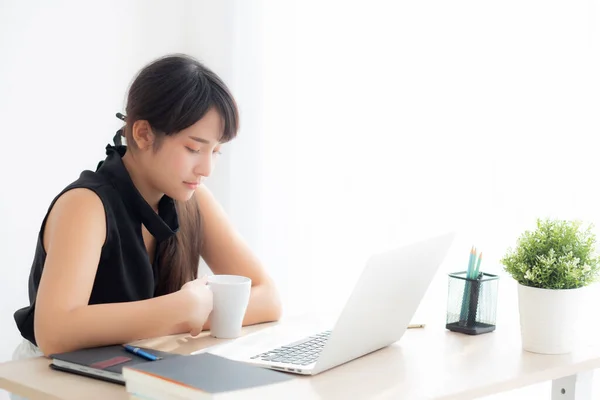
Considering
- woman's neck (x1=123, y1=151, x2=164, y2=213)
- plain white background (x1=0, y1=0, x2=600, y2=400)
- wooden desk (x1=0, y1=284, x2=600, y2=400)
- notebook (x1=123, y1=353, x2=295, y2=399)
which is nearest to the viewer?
notebook (x1=123, y1=353, x2=295, y2=399)

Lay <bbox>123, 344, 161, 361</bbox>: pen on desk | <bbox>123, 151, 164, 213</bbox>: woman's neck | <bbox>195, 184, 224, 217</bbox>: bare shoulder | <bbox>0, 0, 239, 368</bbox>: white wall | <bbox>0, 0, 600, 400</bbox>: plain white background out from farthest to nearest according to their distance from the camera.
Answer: <bbox>0, 0, 239, 368</bbox>: white wall
<bbox>0, 0, 600, 400</bbox>: plain white background
<bbox>195, 184, 224, 217</bbox>: bare shoulder
<bbox>123, 151, 164, 213</bbox>: woman's neck
<bbox>123, 344, 161, 361</bbox>: pen on desk

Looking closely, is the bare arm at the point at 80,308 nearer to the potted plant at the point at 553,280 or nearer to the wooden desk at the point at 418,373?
the wooden desk at the point at 418,373

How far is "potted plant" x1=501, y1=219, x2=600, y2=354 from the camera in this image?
1260 mm

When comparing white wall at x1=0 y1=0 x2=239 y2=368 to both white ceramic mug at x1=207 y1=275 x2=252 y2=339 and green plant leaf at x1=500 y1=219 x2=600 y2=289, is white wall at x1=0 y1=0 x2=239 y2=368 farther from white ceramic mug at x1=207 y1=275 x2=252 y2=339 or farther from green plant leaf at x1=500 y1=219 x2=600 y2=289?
green plant leaf at x1=500 y1=219 x2=600 y2=289

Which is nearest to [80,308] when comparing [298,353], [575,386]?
[298,353]

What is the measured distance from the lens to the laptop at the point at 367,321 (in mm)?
1125

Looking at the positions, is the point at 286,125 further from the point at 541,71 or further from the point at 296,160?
the point at 541,71

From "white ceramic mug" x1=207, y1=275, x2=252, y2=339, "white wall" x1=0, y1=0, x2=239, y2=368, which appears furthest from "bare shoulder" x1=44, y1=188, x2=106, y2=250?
"white wall" x1=0, y1=0, x2=239, y2=368

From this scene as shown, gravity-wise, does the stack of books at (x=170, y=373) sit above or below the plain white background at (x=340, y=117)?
below

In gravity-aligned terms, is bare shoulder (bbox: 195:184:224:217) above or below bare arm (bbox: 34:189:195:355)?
above

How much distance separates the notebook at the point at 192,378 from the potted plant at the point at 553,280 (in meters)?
0.45

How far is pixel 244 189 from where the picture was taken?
2.88m

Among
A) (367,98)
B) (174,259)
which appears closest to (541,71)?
(367,98)

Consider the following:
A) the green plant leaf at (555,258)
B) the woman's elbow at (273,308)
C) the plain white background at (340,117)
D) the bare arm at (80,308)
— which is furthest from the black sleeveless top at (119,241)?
the plain white background at (340,117)
